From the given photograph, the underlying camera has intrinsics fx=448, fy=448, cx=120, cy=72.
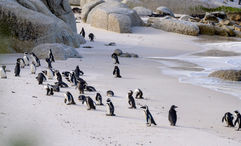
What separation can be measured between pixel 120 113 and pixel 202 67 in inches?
359

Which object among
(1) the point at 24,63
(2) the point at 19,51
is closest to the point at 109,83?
(1) the point at 24,63

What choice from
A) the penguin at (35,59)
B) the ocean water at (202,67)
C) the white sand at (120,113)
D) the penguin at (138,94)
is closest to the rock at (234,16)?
the ocean water at (202,67)

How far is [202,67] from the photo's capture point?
1672 centimetres

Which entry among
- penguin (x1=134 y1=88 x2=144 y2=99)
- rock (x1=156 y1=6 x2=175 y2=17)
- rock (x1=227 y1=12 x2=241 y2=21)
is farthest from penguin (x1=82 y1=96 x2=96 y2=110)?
rock (x1=227 y1=12 x2=241 y2=21)

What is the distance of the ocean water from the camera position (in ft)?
41.9

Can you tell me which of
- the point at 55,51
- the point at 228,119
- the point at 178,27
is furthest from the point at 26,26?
the point at 178,27

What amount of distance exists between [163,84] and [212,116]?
3.51 m

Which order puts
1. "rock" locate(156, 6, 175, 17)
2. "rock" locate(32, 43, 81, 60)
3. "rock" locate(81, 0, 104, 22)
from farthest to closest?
"rock" locate(156, 6, 175, 17) → "rock" locate(81, 0, 104, 22) → "rock" locate(32, 43, 81, 60)

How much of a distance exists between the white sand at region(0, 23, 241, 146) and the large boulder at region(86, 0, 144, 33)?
40.0 ft

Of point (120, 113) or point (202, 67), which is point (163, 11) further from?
point (120, 113)

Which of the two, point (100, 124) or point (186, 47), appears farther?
point (186, 47)

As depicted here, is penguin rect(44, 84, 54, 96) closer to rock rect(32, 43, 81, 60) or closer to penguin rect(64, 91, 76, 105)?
penguin rect(64, 91, 76, 105)

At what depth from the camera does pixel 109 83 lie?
11.5m

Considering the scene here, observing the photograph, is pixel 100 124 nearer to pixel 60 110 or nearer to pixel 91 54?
pixel 60 110
